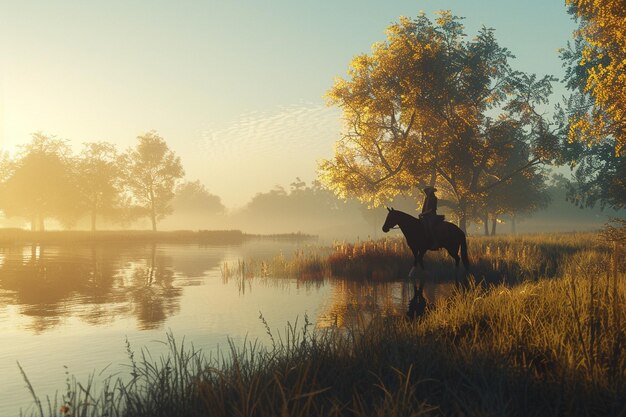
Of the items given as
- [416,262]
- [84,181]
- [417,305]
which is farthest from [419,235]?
[84,181]

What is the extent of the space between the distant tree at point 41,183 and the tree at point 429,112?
166 feet

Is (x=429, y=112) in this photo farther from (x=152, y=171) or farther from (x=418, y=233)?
(x=152, y=171)

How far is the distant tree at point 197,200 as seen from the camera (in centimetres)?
17925

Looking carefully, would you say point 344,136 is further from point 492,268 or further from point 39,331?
point 39,331

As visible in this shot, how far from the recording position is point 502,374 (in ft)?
18.3

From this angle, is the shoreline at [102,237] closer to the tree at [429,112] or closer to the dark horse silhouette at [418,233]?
the tree at [429,112]

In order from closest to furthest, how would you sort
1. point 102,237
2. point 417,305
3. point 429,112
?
1. point 417,305
2. point 429,112
3. point 102,237

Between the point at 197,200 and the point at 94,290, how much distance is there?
164 m

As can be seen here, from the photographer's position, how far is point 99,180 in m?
77.4

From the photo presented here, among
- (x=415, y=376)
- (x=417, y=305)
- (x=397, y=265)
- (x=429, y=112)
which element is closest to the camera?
(x=415, y=376)

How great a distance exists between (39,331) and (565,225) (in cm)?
12257

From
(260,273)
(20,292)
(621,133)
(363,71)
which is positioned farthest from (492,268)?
(363,71)

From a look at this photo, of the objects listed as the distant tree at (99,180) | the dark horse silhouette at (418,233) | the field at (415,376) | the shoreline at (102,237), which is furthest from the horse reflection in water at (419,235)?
the distant tree at (99,180)

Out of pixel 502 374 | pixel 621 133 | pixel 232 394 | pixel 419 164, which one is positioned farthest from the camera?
pixel 419 164
